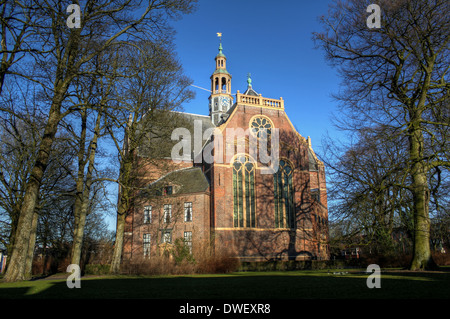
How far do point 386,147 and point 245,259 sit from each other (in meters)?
19.2

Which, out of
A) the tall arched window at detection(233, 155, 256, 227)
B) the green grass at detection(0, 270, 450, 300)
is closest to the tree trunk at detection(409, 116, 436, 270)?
the green grass at detection(0, 270, 450, 300)

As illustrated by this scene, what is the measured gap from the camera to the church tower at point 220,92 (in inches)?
1822

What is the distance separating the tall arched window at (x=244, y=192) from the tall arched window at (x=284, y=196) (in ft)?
7.82

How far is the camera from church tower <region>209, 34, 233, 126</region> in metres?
46.3

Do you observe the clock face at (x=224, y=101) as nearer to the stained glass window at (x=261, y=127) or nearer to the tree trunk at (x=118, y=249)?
the stained glass window at (x=261, y=127)

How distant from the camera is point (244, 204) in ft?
102

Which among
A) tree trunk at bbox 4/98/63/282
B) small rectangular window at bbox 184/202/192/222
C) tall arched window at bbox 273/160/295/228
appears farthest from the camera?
tall arched window at bbox 273/160/295/228

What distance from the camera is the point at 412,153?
12.5 metres

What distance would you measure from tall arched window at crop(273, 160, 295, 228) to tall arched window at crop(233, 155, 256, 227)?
238 centimetres

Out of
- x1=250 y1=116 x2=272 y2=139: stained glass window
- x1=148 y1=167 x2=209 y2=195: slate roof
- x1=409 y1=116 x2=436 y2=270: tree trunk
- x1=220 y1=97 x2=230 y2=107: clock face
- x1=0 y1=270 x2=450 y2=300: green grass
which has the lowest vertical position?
x1=0 y1=270 x2=450 y2=300: green grass

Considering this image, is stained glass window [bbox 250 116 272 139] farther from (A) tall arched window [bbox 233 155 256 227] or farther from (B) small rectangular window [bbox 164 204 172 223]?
(B) small rectangular window [bbox 164 204 172 223]
